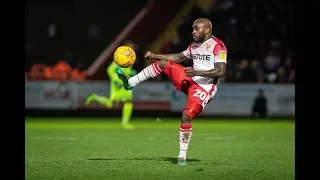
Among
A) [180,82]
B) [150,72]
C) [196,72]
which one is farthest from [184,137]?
[150,72]

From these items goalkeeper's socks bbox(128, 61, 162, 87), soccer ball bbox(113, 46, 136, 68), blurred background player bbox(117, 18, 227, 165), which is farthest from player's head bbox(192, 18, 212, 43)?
soccer ball bbox(113, 46, 136, 68)

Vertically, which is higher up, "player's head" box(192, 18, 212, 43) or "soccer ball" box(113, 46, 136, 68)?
"player's head" box(192, 18, 212, 43)

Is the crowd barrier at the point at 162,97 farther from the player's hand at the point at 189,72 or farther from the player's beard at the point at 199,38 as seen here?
the player's hand at the point at 189,72

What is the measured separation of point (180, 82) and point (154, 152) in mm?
2364

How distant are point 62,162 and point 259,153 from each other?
12.8 ft

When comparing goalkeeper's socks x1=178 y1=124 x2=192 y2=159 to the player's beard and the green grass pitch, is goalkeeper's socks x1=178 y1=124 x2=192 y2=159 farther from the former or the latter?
the player's beard

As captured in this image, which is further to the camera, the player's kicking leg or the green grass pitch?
the player's kicking leg

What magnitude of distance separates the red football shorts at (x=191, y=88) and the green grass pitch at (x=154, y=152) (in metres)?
0.90

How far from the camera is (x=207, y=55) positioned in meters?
10.9

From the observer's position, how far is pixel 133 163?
35.9 feet

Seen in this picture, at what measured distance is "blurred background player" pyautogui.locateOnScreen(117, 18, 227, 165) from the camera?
1076 centimetres

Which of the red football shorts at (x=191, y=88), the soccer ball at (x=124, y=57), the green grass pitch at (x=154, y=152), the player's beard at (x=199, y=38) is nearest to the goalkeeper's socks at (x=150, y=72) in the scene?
the red football shorts at (x=191, y=88)

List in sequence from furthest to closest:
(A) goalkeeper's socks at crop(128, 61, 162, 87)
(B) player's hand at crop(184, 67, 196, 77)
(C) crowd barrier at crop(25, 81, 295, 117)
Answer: (C) crowd barrier at crop(25, 81, 295, 117)
(A) goalkeeper's socks at crop(128, 61, 162, 87)
(B) player's hand at crop(184, 67, 196, 77)

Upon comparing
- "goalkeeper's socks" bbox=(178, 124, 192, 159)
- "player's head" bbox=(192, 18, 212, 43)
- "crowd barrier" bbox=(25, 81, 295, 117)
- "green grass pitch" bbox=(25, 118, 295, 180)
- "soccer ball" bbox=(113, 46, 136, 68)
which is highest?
"player's head" bbox=(192, 18, 212, 43)
